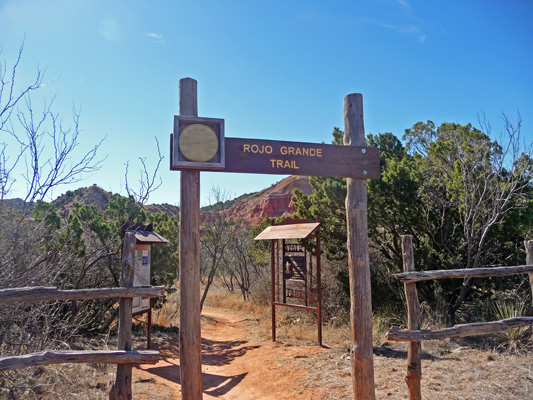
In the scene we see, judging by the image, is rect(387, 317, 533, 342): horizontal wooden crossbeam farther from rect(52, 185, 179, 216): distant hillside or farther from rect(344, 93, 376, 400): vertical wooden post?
rect(52, 185, 179, 216): distant hillside

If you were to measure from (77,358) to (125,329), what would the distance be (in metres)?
0.45

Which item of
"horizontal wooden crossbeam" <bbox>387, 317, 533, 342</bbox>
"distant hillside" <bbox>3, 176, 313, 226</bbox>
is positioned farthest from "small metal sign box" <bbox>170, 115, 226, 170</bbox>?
"distant hillside" <bbox>3, 176, 313, 226</bbox>

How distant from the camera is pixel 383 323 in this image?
28.4ft

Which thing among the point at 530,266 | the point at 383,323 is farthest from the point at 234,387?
the point at 530,266

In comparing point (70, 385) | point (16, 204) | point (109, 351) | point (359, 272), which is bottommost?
point (70, 385)

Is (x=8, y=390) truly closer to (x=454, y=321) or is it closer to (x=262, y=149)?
(x=262, y=149)

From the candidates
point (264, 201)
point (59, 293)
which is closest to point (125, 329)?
point (59, 293)

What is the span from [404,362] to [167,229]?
7.73m

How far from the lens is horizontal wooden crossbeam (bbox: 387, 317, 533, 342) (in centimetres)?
399

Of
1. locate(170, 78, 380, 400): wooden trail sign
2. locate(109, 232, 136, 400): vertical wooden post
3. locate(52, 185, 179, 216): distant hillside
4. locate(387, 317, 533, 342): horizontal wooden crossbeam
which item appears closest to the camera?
locate(109, 232, 136, 400): vertical wooden post

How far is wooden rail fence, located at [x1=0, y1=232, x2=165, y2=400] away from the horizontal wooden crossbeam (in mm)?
2417

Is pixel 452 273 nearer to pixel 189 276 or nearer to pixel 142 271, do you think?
pixel 189 276

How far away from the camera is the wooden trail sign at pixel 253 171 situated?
146 inches

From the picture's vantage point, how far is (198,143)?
3.82 meters
